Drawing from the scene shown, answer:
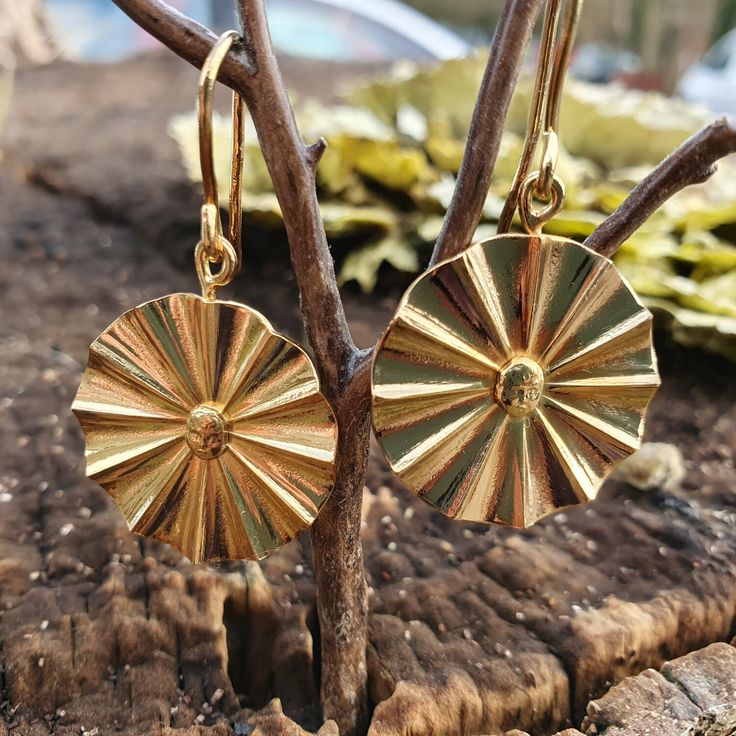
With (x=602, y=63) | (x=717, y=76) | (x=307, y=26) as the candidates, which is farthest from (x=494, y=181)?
(x=307, y=26)

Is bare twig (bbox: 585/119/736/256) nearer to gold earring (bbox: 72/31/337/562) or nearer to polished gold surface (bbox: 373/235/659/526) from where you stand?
polished gold surface (bbox: 373/235/659/526)

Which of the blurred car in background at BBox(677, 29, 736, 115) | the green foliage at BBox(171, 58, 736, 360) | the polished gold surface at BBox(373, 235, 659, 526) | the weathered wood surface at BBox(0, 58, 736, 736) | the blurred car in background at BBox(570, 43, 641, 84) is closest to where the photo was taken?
the polished gold surface at BBox(373, 235, 659, 526)

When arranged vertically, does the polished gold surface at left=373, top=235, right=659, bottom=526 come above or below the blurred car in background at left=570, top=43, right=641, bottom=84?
below

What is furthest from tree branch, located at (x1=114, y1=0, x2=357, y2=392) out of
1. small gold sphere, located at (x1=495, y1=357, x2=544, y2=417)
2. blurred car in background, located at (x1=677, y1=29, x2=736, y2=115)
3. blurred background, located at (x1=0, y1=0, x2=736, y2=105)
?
blurred car in background, located at (x1=677, y1=29, x2=736, y2=115)

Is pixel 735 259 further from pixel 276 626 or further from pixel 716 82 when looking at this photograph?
pixel 716 82

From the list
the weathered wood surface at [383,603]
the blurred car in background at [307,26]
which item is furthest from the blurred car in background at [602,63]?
the weathered wood surface at [383,603]

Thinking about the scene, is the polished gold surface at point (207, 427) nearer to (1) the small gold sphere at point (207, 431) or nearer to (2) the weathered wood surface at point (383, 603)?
(1) the small gold sphere at point (207, 431)

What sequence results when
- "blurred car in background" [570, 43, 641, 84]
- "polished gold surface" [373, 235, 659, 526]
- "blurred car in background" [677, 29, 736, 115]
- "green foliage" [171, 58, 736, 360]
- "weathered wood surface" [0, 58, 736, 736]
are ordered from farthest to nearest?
"blurred car in background" [570, 43, 641, 84], "blurred car in background" [677, 29, 736, 115], "green foliage" [171, 58, 736, 360], "weathered wood surface" [0, 58, 736, 736], "polished gold surface" [373, 235, 659, 526]

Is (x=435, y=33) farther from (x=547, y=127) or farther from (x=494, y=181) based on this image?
(x=547, y=127)
